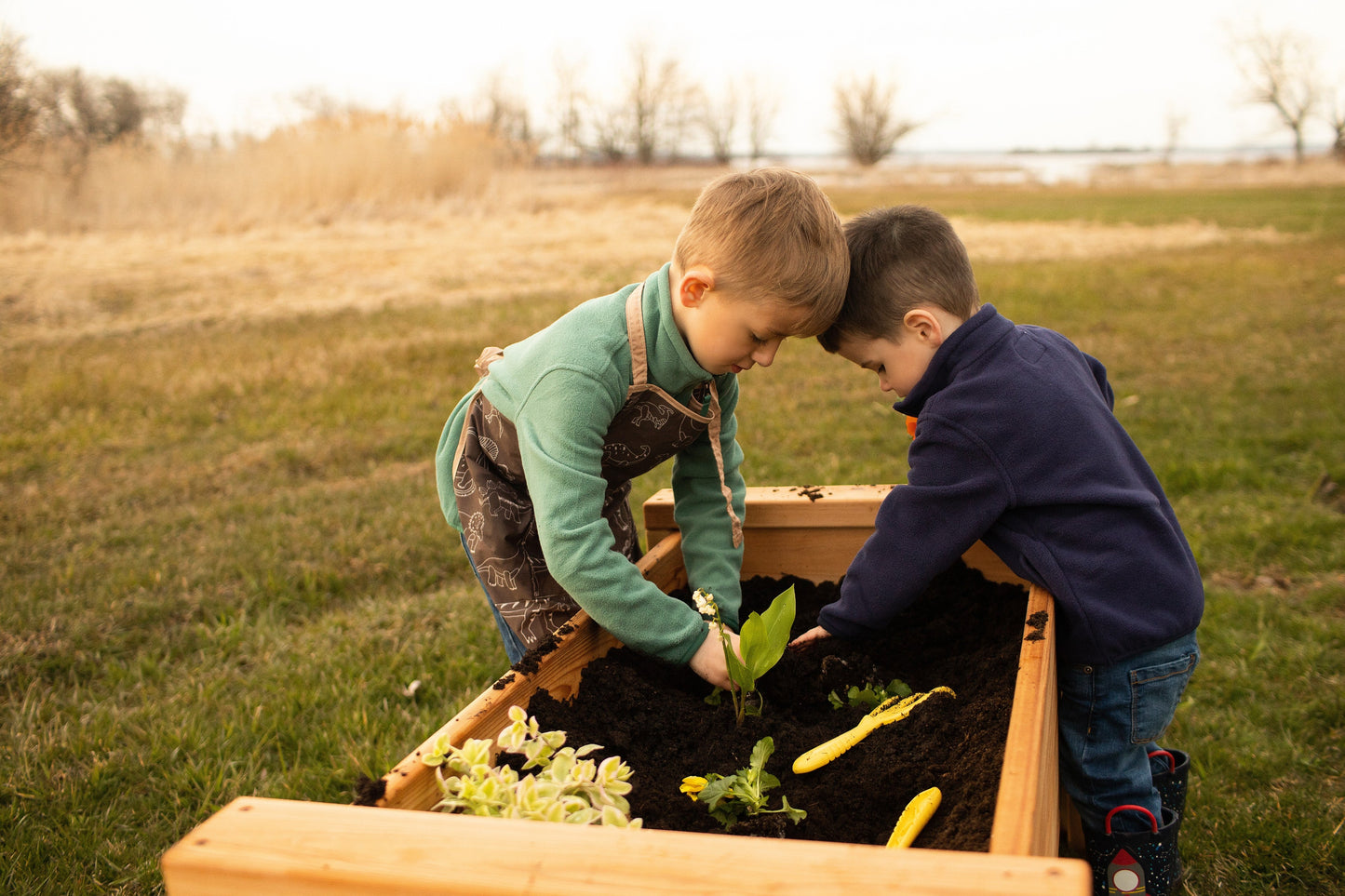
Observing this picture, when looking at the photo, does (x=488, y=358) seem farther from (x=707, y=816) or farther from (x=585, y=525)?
(x=707, y=816)

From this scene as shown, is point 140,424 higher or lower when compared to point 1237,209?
lower

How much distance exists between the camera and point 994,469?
1.88m

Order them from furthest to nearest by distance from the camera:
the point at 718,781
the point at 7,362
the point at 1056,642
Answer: the point at 7,362
the point at 1056,642
the point at 718,781

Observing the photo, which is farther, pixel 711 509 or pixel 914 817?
pixel 711 509

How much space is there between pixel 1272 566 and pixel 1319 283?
9.58 metres

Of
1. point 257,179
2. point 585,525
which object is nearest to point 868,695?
point 585,525

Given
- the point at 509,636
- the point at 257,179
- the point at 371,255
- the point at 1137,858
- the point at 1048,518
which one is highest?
the point at 257,179

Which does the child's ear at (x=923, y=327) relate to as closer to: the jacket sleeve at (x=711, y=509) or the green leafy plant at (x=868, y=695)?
the jacket sleeve at (x=711, y=509)

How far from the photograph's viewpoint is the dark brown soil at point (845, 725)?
59.5 inches

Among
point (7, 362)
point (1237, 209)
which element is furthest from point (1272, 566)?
point (1237, 209)

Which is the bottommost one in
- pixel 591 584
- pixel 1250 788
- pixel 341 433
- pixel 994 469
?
pixel 1250 788

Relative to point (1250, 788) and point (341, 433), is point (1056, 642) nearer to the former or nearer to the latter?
point (1250, 788)

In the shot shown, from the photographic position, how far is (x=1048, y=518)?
1.93 meters

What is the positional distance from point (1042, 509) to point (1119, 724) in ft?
1.71
